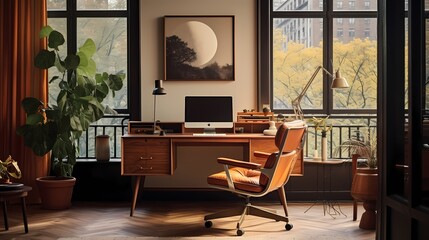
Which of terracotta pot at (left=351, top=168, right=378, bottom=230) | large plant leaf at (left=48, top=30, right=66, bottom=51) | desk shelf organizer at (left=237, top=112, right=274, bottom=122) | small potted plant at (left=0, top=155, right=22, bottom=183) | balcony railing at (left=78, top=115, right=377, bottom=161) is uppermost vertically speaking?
large plant leaf at (left=48, top=30, right=66, bottom=51)

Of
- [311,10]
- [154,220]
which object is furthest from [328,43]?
[154,220]

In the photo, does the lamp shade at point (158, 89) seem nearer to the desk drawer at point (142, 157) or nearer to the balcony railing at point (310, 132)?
the desk drawer at point (142, 157)

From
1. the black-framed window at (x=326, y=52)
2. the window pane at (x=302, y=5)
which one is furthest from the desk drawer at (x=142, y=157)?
the window pane at (x=302, y=5)

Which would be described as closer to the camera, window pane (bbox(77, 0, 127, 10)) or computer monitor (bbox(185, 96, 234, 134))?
computer monitor (bbox(185, 96, 234, 134))

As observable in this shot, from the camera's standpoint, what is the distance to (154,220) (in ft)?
17.6

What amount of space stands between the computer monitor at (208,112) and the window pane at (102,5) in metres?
1.39

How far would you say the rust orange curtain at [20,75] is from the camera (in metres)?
6.15

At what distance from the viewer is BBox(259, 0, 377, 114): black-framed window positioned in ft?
21.2

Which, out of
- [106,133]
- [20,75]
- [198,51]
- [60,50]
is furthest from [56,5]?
[198,51]

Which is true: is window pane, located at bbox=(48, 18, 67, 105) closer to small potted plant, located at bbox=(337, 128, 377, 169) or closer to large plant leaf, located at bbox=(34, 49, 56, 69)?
large plant leaf, located at bbox=(34, 49, 56, 69)

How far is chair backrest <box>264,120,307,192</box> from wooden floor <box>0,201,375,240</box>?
0.45 meters

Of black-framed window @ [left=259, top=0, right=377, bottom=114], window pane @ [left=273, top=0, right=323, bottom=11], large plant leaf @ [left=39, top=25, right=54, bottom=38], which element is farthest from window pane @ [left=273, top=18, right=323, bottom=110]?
large plant leaf @ [left=39, top=25, right=54, bottom=38]

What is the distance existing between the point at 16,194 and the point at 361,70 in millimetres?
3803

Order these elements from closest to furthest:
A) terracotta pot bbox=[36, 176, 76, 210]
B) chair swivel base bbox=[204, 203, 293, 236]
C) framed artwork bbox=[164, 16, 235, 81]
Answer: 1. chair swivel base bbox=[204, 203, 293, 236]
2. terracotta pot bbox=[36, 176, 76, 210]
3. framed artwork bbox=[164, 16, 235, 81]
